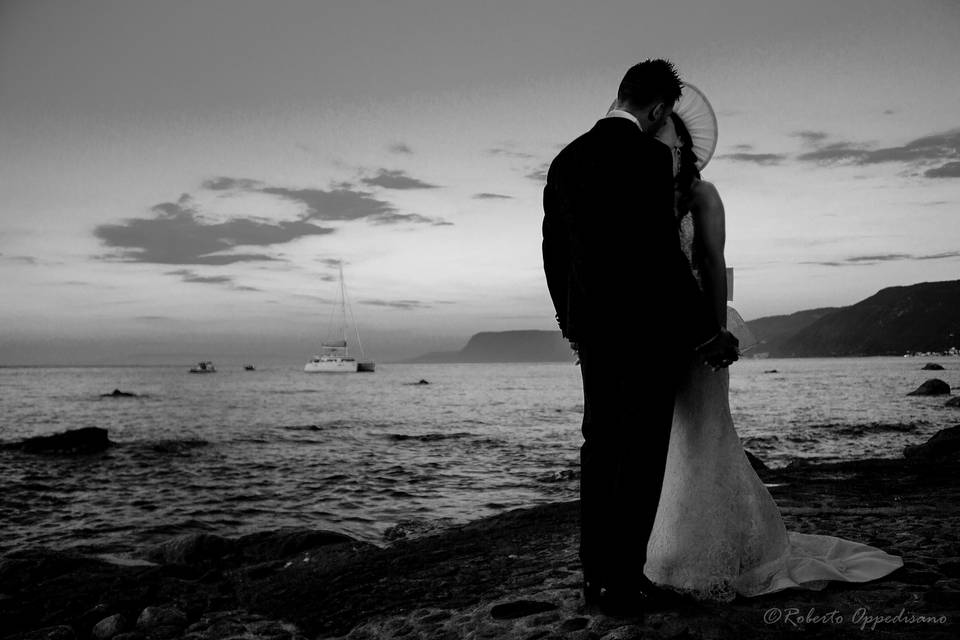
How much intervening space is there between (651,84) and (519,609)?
9.11 feet

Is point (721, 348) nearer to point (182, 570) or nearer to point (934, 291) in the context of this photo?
point (182, 570)

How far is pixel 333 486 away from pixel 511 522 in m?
7.61

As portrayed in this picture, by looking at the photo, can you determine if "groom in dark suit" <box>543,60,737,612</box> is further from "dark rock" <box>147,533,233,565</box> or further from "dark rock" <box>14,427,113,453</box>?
"dark rock" <box>14,427,113,453</box>

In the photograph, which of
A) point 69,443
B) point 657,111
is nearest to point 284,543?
point 657,111

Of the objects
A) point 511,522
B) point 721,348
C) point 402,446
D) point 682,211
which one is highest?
point 682,211

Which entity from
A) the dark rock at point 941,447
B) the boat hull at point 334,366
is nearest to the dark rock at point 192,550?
the dark rock at point 941,447

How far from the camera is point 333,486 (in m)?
13.2

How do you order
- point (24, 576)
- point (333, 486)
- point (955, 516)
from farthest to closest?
1. point (333, 486)
2. point (24, 576)
3. point (955, 516)

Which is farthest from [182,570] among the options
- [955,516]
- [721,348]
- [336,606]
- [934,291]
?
[934,291]

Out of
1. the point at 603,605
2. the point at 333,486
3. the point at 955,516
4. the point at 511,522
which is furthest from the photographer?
the point at 333,486

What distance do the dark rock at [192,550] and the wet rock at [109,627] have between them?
107 inches

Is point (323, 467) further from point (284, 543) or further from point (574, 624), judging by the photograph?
point (574, 624)

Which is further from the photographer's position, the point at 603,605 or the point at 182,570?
the point at 182,570

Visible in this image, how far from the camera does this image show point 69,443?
64.1 feet
